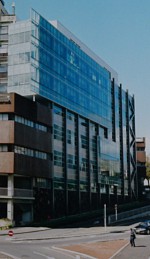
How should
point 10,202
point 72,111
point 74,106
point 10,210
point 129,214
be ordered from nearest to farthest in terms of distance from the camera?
point 10,210 → point 10,202 → point 129,214 → point 72,111 → point 74,106

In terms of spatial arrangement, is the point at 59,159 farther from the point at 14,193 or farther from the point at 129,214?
the point at 129,214

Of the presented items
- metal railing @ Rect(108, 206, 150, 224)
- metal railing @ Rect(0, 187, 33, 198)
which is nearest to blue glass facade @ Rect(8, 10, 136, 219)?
metal railing @ Rect(108, 206, 150, 224)

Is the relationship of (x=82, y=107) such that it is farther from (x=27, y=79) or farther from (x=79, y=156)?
(x=27, y=79)

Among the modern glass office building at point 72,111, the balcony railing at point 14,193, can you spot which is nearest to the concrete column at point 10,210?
the balcony railing at point 14,193

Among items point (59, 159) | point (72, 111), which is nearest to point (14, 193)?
point (59, 159)

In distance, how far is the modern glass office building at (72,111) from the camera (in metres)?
71.4

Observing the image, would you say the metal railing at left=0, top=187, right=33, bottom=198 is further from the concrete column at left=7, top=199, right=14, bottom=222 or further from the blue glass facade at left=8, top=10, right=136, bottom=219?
the blue glass facade at left=8, top=10, right=136, bottom=219

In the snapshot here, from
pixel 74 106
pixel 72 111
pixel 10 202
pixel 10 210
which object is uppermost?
pixel 74 106

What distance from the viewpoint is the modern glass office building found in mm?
71438

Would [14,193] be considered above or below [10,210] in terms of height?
above

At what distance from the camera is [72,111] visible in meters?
84.6

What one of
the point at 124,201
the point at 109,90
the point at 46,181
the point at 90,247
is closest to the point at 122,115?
the point at 109,90

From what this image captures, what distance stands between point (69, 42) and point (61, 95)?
1211cm

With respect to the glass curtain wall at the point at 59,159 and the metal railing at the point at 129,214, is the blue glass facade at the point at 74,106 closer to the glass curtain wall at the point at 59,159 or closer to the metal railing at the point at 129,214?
the glass curtain wall at the point at 59,159
